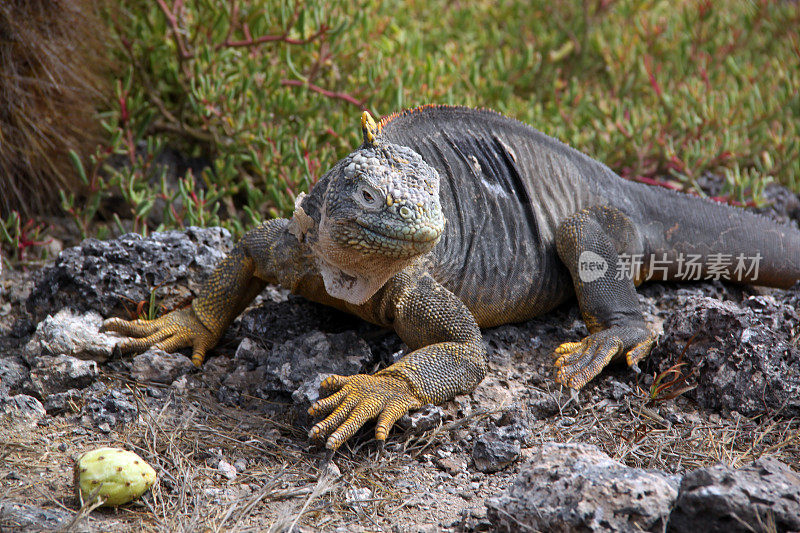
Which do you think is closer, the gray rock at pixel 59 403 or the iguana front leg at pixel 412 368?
the iguana front leg at pixel 412 368

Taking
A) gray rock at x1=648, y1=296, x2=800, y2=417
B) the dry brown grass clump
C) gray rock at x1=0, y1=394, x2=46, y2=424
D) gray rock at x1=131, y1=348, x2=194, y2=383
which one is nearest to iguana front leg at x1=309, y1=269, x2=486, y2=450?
gray rock at x1=131, y1=348, x2=194, y2=383

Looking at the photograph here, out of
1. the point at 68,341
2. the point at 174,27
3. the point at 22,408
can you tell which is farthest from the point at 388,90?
the point at 22,408

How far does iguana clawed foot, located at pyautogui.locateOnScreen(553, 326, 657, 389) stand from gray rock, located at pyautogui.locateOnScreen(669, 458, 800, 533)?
104cm

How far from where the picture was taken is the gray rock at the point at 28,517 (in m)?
2.08

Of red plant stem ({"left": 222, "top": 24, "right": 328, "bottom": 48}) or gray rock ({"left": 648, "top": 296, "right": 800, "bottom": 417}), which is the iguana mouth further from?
red plant stem ({"left": 222, "top": 24, "right": 328, "bottom": 48})

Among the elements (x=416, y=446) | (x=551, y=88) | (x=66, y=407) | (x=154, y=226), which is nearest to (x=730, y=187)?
(x=551, y=88)

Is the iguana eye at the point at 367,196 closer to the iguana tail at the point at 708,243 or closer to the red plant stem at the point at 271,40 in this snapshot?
the iguana tail at the point at 708,243

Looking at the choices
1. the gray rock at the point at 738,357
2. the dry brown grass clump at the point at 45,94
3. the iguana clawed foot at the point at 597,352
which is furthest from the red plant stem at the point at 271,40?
the gray rock at the point at 738,357

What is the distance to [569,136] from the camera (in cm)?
519

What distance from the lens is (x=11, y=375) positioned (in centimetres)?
299

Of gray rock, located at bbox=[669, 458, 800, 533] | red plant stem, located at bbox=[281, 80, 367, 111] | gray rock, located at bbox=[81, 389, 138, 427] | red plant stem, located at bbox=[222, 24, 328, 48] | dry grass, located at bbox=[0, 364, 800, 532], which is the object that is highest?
red plant stem, located at bbox=[222, 24, 328, 48]

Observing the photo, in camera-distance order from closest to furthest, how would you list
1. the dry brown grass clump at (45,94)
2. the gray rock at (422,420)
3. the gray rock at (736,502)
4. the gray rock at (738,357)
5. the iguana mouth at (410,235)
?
the gray rock at (736,502), the iguana mouth at (410,235), the gray rock at (422,420), the gray rock at (738,357), the dry brown grass clump at (45,94)

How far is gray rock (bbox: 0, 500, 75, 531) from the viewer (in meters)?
2.08

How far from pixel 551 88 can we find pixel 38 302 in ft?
13.4
